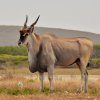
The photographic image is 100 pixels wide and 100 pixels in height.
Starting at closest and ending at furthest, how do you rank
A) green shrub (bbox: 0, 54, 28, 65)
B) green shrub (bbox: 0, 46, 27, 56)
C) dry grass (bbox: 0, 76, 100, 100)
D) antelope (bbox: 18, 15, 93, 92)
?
1. dry grass (bbox: 0, 76, 100, 100)
2. antelope (bbox: 18, 15, 93, 92)
3. green shrub (bbox: 0, 54, 28, 65)
4. green shrub (bbox: 0, 46, 27, 56)

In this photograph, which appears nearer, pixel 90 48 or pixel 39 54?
pixel 39 54

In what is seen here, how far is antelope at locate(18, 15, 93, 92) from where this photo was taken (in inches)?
754

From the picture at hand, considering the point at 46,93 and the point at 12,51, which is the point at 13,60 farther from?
the point at 46,93

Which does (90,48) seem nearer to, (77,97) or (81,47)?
(81,47)

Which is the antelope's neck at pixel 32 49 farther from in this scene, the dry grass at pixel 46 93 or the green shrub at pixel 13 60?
the green shrub at pixel 13 60

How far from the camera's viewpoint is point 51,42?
19.6m

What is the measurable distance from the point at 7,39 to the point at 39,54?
197 feet

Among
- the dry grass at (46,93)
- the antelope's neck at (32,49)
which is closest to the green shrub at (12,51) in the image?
the dry grass at (46,93)

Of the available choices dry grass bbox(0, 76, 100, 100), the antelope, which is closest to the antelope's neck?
the antelope

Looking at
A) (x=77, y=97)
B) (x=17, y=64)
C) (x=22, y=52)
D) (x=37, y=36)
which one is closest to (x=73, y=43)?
(x=37, y=36)

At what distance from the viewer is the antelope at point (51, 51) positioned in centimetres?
1916

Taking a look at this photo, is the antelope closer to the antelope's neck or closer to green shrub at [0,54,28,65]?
the antelope's neck

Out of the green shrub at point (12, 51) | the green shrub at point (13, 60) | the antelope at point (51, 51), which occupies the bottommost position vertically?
the green shrub at point (12, 51)

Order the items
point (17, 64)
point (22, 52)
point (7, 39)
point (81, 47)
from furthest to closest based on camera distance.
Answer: point (7, 39), point (22, 52), point (17, 64), point (81, 47)
